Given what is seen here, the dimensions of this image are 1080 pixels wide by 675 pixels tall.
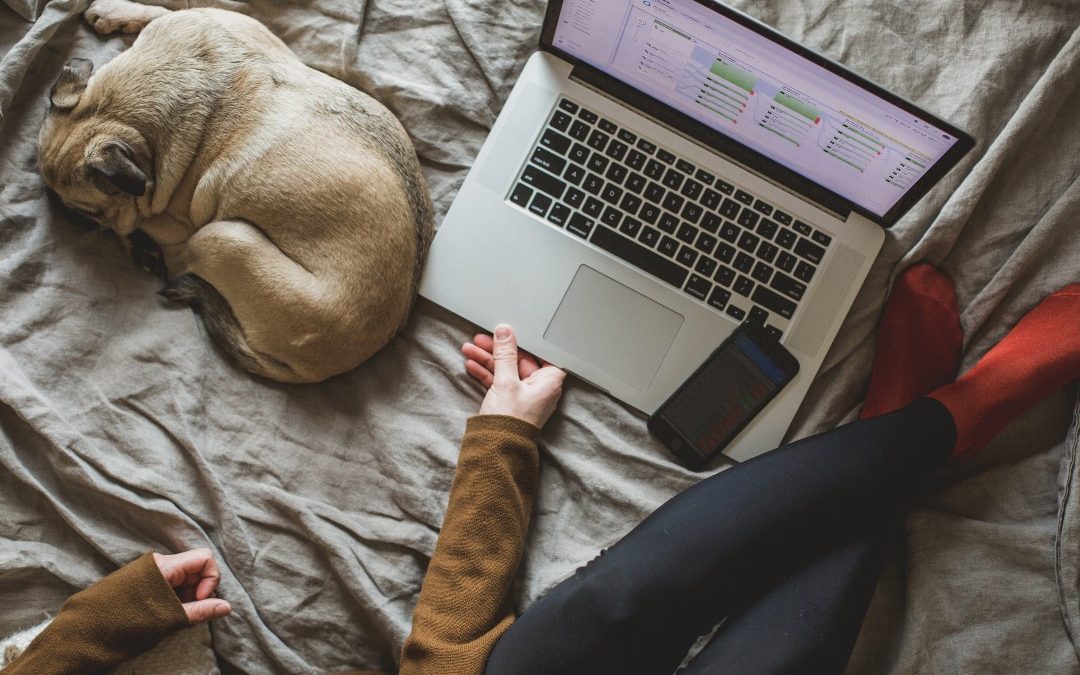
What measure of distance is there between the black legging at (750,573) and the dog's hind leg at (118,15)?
117 cm

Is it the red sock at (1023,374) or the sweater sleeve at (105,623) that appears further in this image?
the red sock at (1023,374)

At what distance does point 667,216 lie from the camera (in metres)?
1.21

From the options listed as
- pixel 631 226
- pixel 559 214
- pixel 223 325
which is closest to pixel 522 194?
pixel 559 214

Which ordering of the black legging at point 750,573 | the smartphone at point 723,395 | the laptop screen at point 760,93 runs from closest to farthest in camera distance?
the laptop screen at point 760,93 < the black legging at point 750,573 < the smartphone at point 723,395

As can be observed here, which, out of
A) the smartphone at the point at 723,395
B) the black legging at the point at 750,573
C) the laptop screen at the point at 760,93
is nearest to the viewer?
the laptop screen at the point at 760,93

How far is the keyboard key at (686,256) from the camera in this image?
121 cm

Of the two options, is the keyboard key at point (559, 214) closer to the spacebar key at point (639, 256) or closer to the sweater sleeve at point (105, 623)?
the spacebar key at point (639, 256)

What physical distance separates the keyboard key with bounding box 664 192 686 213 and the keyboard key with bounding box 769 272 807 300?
20cm

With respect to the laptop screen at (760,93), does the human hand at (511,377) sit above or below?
below

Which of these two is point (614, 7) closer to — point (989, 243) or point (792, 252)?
point (792, 252)

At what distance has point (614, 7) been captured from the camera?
1051 millimetres

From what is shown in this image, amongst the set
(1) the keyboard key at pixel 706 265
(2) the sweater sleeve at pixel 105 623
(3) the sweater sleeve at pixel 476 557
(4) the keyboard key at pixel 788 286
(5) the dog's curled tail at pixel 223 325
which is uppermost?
(4) the keyboard key at pixel 788 286

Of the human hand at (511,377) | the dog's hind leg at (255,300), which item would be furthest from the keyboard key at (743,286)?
the dog's hind leg at (255,300)

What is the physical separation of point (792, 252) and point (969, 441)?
1.44 ft
